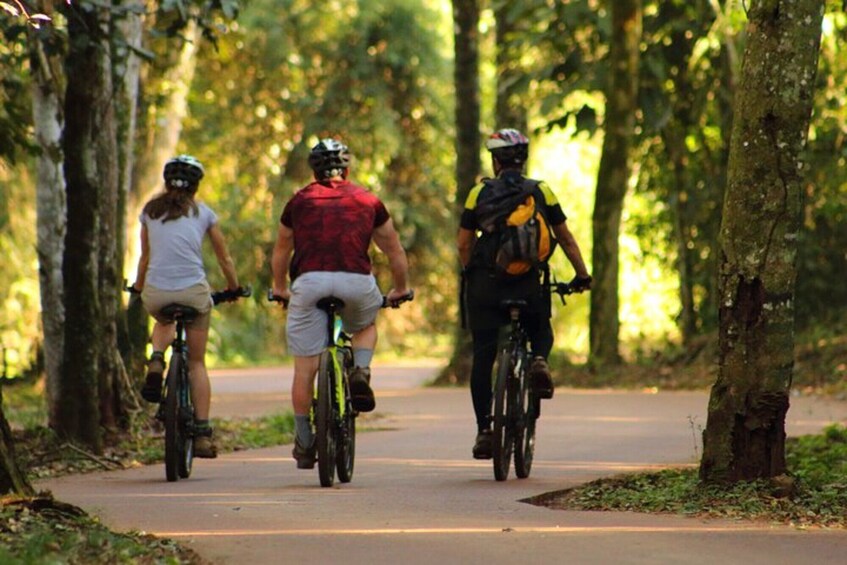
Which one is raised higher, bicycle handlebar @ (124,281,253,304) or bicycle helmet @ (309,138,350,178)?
bicycle helmet @ (309,138,350,178)

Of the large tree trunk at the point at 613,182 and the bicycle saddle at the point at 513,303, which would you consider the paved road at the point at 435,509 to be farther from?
the large tree trunk at the point at 613,182

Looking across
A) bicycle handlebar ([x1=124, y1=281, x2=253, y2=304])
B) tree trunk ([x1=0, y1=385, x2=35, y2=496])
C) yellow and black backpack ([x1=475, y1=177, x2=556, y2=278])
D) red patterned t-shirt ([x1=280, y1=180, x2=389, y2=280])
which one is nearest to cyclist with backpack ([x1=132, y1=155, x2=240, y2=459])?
bicycle handlebar ([x1=124, y1=281, x2=253, y2=304])

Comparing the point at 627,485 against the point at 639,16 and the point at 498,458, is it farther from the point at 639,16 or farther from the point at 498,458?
the point at 639,16

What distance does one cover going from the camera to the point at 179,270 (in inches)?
→ 486

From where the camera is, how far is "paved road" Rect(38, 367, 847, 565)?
8094mm

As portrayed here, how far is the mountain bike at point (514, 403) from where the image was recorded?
11352mm

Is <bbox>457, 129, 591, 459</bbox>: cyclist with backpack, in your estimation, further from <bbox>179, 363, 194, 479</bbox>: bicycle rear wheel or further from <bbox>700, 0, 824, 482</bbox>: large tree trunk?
<bbox>179, 363, 194, 479</bbox>: bicycle rear wheel

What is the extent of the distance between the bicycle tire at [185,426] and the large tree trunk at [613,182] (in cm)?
1330

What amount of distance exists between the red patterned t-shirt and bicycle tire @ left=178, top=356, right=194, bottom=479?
1331 mm

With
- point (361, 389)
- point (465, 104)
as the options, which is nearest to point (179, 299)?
point (361, 389)

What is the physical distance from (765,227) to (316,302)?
280 centimetres

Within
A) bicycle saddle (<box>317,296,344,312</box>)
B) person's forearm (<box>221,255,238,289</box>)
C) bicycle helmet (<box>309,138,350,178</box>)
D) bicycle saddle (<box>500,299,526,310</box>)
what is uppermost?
bicycle helmet (<box>309,138,350,178</box>)

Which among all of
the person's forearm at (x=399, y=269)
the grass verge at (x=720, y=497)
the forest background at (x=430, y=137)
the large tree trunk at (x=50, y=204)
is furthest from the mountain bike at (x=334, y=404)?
the large tree trunk at (x=50, y=204)

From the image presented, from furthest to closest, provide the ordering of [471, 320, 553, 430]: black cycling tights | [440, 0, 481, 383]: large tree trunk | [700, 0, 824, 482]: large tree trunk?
[440, 0, 481, 383]: large tree trunk → [471, 320, 553, 430]: black cycling tights → [700, 0, 824, 482]: large tree trunk
